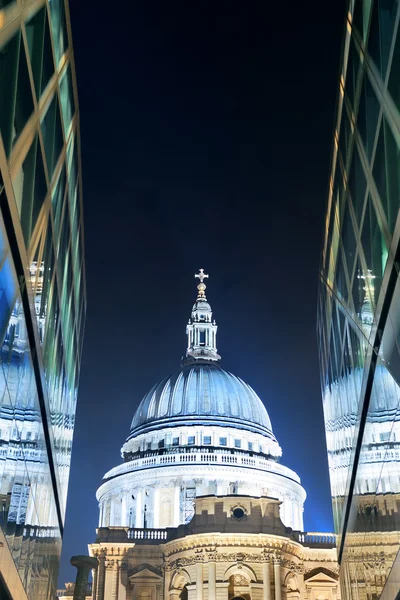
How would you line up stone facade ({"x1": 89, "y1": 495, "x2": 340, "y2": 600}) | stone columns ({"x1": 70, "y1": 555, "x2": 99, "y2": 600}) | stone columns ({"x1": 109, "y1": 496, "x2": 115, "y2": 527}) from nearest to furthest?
stone columns ({"x1": 70, "y1": 555, "x2": 99, "y2": 600})
stone facade ({"x1": 89, "y1": 495, "x2": 340, "y2": 600})
stone columns ({"x1": 109, "y1": 496, "x2": 115, "y2": 527})

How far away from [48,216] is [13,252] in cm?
574

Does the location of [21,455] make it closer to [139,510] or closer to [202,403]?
[139,510]

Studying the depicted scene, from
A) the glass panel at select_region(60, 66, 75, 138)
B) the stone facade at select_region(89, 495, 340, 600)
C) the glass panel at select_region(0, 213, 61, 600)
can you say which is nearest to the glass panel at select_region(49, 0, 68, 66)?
the glass panel at select_region(60, 66, 75, 138)

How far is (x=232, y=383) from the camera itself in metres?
106

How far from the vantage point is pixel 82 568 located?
36.3 metres

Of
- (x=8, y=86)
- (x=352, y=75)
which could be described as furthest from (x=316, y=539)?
(x=8, y=86)

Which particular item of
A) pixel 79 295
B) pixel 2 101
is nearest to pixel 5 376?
pixel 2 101

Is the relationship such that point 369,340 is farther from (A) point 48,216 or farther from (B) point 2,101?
(B) point 2,101

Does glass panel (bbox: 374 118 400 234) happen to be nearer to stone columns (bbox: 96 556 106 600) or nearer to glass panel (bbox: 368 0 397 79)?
glass panel (bbox: 368 0 397 79)

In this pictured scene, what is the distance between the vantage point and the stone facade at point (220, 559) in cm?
6438

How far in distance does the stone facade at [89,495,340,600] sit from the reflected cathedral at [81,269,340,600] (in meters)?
0.09

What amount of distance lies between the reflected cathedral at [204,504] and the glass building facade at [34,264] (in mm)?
32932

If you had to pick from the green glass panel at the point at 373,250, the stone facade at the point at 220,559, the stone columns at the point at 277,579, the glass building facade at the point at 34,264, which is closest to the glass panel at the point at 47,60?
the glass building facade at the point at 34,264

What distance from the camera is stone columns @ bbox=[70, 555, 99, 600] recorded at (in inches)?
1400
